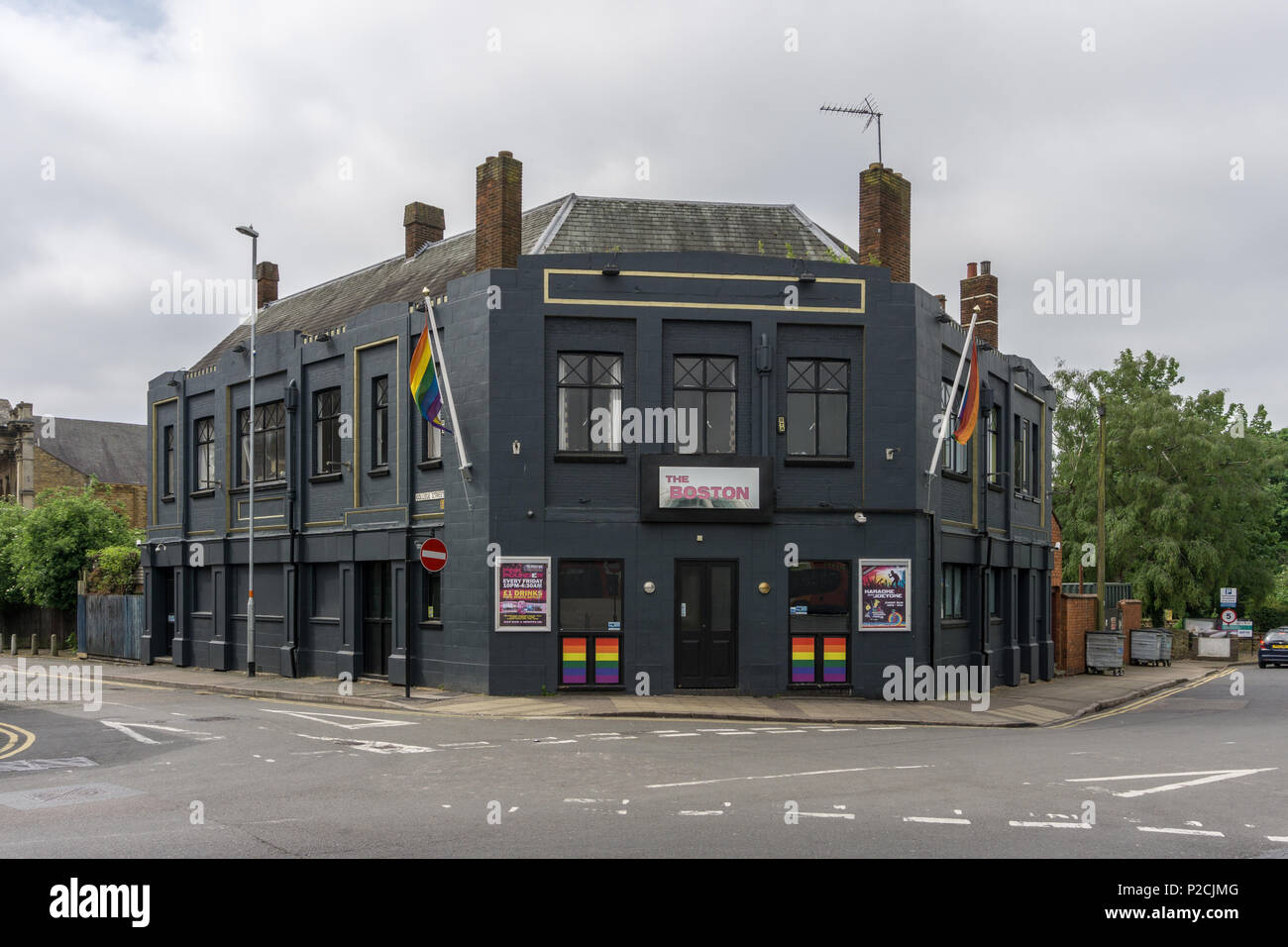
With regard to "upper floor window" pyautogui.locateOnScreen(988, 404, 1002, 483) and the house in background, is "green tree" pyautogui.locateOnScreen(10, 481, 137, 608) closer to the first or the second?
the house in background

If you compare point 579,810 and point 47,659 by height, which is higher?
point 579,810

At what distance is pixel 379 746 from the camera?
49.7 ft

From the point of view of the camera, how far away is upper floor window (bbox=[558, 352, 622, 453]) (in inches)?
874

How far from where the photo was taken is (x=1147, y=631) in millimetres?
41969

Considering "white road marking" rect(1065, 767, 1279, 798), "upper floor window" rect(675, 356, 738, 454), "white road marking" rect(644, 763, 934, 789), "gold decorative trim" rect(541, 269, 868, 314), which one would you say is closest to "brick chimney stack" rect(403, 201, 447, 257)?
"gold decorative trim" rect(541, 269, 868, 314)

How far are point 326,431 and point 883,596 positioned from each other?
1390 cm

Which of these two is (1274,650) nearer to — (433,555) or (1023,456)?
(1023,456)

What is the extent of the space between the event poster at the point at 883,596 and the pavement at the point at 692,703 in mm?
1554

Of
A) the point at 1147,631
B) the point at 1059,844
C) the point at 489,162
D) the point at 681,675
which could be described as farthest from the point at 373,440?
the point at 1147,631

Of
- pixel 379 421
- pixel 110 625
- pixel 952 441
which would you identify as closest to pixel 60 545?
pixel 110 625

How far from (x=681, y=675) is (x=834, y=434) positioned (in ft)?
19.0

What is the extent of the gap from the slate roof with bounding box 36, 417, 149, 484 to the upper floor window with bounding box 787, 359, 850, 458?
57558 mm

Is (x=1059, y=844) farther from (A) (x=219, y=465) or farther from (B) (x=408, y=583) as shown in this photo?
(A) (x=219, y=465)

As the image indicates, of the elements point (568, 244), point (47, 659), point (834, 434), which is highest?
point (568, 244)
